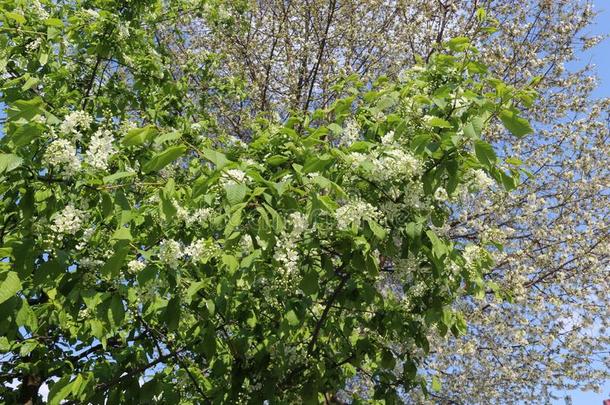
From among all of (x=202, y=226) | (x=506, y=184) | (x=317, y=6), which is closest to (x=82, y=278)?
(x=202, y=226)

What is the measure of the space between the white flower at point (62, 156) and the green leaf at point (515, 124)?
186 centimetres

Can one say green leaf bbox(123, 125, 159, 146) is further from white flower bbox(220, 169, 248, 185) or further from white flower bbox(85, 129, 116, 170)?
white flower bbox(85, 129, 116, 170)

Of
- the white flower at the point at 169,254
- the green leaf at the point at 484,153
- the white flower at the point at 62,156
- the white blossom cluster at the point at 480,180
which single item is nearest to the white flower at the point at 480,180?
the white blossom cluster at the point at 480,180

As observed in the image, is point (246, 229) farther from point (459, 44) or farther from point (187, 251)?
point (459, 44)

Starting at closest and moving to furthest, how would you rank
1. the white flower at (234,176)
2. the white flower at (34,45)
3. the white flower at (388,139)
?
1. the white flower at (234,176)
2. the white flower at (388,139)
3. the white flower at (34,45)

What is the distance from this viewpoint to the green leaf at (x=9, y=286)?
7.76 feet

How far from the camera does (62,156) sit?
259 cm

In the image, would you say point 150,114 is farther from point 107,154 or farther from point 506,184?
point 506,184

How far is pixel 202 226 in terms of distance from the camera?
325 centimetres

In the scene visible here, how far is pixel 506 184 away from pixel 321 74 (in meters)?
7.24

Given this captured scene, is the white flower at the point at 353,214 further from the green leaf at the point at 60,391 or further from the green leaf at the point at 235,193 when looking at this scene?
the green leaf at the point at 60,391

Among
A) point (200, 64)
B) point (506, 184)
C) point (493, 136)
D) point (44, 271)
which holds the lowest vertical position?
point (44, 271)

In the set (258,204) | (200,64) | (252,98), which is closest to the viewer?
(258,204)

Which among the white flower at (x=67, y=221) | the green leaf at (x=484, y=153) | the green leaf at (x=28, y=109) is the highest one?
the green leaf at (x=484, y=153)
